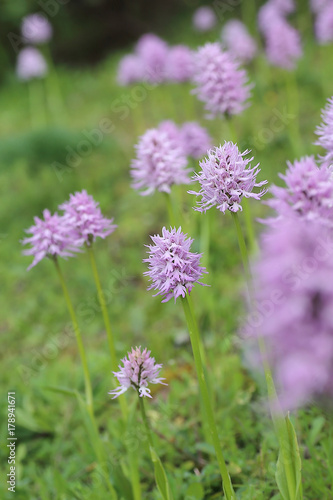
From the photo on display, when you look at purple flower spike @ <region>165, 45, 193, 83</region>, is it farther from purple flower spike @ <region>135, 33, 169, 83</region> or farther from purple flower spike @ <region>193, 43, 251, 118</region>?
purple flower spike @ <region>193, 43, 251, 118</region>

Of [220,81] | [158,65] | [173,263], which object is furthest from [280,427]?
[158,65]

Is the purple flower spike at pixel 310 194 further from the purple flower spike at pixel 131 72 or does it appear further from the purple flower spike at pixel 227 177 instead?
the purple flower spike at pixel 131 72

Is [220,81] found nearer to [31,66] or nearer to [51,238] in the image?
[51,238]

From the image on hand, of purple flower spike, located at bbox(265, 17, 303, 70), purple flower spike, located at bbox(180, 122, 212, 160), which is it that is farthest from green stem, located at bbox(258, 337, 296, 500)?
purple flower spike, located at bbox(265, 17, 303, 70)

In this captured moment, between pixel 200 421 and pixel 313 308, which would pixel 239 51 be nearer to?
pixel 200 421

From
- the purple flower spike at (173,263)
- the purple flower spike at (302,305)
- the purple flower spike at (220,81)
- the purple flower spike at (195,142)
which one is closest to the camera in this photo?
the purple flower spike at (302,305)

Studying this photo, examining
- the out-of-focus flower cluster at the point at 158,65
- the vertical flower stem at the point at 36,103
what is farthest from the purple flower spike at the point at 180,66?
the vertical flower stem at the point at 36,103

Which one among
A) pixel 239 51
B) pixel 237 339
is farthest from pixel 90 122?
pixel 237 339
